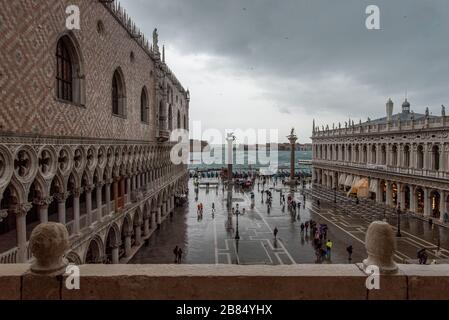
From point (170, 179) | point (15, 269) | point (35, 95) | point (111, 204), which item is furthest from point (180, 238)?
point (15, 269)

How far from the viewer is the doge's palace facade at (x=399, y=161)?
28609 millimetres

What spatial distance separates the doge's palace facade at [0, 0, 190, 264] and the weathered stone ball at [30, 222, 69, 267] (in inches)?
254

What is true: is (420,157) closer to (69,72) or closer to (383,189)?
(383,189)

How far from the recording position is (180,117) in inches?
1684

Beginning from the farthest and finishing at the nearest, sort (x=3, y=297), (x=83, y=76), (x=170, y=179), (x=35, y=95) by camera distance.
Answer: (x=170, y=179)
(x=83, y=76)
(x=35, y=95)
(x=3, y=297)

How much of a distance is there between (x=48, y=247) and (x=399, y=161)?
3710 centimetres

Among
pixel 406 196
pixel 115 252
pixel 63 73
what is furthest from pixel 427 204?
pixel 63 73

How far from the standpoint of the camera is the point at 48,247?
3395mm

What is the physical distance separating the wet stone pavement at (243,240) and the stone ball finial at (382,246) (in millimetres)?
15283

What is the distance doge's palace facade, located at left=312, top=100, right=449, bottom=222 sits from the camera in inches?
1126

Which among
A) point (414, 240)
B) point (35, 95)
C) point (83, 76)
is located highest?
point (83, 76)
